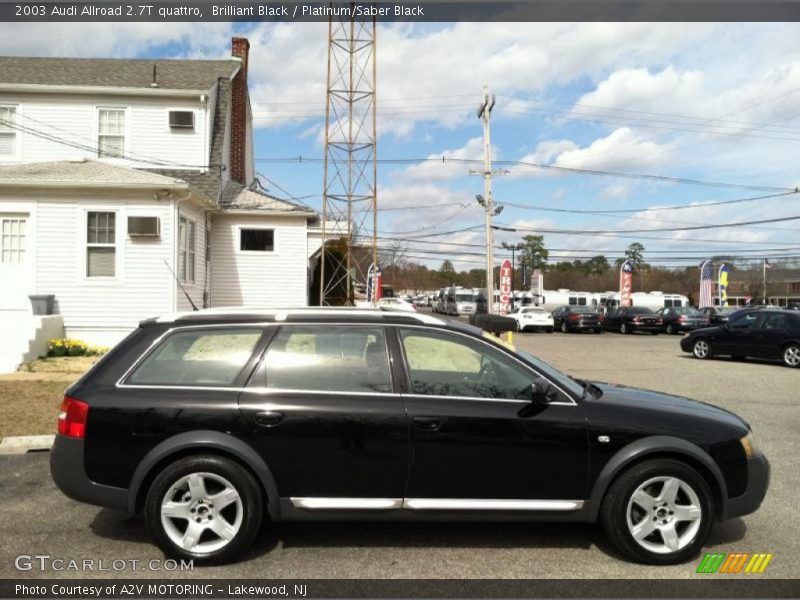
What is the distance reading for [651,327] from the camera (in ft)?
115

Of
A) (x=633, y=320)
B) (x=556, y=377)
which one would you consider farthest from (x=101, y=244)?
(x=633, y=320)

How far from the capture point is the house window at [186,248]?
1531 centimetres

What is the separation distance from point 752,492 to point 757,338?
1412 centimetres

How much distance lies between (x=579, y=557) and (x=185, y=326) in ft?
9.79

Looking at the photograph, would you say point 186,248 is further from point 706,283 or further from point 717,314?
point 706,283

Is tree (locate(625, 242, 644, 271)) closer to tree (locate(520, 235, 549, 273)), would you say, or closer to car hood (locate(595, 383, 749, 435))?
tree (locate(520, 235, 549, 273))

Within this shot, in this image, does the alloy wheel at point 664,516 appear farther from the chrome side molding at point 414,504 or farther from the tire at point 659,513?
the chrome side molding at point 414,504

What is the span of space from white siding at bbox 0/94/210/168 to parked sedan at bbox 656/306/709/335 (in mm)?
26666

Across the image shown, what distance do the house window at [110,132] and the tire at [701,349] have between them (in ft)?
54.9

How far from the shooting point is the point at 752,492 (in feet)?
13.9

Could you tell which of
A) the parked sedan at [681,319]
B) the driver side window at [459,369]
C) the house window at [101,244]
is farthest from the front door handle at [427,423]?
the parked sedan at [681,319]

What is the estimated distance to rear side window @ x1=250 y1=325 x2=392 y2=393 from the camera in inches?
168

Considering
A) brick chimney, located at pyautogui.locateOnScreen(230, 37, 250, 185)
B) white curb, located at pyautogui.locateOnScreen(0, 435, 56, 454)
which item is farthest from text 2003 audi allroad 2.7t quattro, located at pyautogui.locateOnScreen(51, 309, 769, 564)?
brick chimney, located at pyautogui.locateOnScreen(230, 37, 250, 185)

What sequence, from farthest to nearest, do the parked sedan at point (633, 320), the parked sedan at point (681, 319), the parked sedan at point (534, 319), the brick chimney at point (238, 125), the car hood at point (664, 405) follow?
the parked sedan at point (534, 319) < the parked sedan at point (633, 320) < the parked sedan at point (681, 319) < the brick chimney at point (238, 125) < the car hood at point (664, 405)
